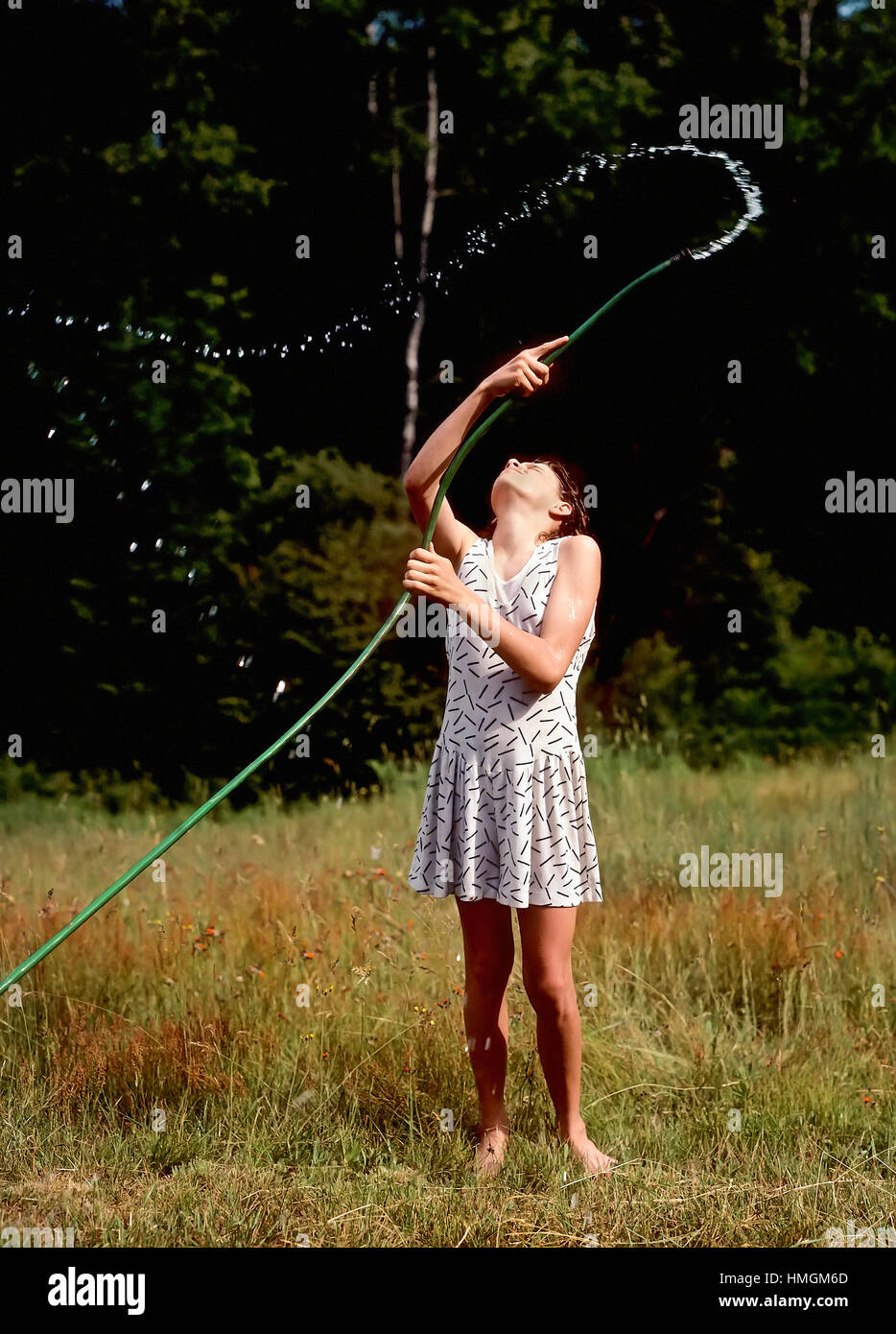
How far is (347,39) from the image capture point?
11914 mm

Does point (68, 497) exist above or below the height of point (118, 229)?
below

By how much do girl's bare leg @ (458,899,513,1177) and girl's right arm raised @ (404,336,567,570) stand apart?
40.1 inches

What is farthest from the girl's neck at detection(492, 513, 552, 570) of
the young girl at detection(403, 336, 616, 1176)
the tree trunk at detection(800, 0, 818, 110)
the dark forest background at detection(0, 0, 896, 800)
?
the tree trunk at detection(800, 0, 818, 110)

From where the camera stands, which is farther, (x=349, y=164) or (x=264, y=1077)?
(x=349, y=164)

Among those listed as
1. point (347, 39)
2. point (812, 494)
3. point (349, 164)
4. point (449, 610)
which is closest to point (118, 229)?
point (349, 164)

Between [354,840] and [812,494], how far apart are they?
769 cm

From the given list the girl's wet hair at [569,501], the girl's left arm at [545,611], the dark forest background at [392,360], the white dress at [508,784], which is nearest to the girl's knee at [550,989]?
the white dress at [508,784]

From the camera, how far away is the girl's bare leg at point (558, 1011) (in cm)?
328

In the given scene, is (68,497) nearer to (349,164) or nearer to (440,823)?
(349,164)

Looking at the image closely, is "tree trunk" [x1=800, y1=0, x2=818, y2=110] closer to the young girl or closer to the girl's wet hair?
the girl's wet hair

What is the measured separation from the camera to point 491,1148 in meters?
3.46

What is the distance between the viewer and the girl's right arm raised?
320cm

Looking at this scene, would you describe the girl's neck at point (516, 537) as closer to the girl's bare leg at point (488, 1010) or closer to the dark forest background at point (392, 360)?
the girl's bare leg at point (488, 1010)

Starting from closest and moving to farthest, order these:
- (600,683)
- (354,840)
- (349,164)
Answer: (354,840) < (600,683) < (349,164)
